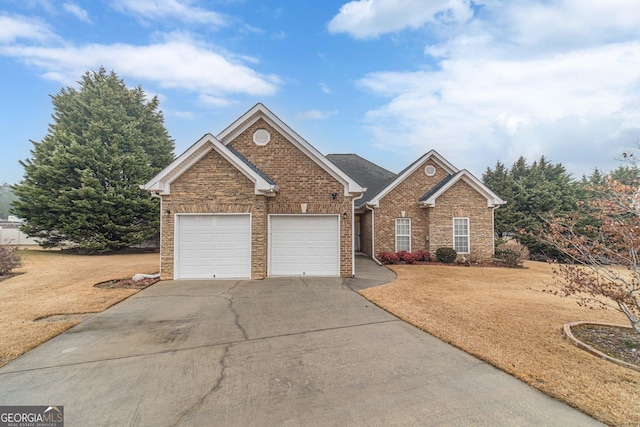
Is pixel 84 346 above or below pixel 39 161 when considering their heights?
below

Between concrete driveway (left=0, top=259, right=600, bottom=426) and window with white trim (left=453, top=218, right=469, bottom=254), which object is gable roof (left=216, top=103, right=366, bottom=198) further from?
window with white trim (left=453, top=218, right=469, bottom=254)

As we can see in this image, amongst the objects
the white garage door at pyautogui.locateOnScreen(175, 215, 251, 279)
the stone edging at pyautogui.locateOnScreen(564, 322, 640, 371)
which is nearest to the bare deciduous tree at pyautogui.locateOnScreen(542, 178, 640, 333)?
the stone edging at pyautogui.locateOnScreen(564, 322, 640, 371)

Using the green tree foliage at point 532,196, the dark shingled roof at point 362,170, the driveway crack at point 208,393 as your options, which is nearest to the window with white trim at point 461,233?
the dark shingled roof at point 362,170

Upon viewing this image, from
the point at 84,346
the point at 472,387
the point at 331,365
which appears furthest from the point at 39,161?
the point at 472,387

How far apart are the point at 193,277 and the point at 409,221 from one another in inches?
457

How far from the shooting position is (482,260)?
15.6 meters

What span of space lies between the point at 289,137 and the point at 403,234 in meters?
8.85

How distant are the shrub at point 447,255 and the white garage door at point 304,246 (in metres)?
7.43

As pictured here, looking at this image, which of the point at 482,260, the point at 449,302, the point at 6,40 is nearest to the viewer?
the point at 449,302

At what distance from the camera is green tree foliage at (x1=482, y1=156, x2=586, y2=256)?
21.5m

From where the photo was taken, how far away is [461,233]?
1580 cm

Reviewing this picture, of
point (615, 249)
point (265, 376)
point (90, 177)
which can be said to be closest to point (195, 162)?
point (265, 376)

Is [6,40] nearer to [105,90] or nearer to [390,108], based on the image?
[105,90]

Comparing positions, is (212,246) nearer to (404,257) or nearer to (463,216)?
(404,257)
